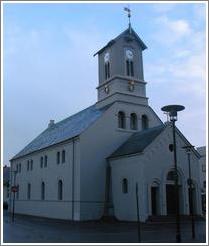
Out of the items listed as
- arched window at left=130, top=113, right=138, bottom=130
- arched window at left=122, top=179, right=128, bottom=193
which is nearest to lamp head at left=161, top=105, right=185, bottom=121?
arched window at left=122, top=179, right=128, bottom=193

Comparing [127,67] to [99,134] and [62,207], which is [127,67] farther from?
[62,207]

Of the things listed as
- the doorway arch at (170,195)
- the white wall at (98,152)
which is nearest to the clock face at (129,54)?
the white wall at (98,152)

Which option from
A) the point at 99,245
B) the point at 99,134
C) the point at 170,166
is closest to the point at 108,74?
the point at 99,134

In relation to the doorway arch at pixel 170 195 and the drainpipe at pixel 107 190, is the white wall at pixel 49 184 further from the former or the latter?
the doorway arch at pixel 170 195

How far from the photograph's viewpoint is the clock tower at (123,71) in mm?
43906

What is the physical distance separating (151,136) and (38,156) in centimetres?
1979

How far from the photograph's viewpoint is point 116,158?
39.2 m

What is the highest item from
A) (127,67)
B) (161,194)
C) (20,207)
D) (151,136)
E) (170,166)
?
(127,67)

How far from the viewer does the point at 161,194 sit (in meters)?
35.7

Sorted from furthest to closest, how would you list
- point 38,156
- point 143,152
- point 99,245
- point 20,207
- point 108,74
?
point 20,207
point 38,156
point 108,74
point 143,152
point 99,245

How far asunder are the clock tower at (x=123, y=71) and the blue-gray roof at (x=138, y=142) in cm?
481

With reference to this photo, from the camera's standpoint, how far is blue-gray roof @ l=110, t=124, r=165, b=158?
36.4m

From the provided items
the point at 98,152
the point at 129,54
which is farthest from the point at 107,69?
the point at 98,152

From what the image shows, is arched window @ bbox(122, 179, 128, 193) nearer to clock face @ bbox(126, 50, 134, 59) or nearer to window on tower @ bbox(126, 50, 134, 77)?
window on tower @ bbox(126, 50, 134, 77)
